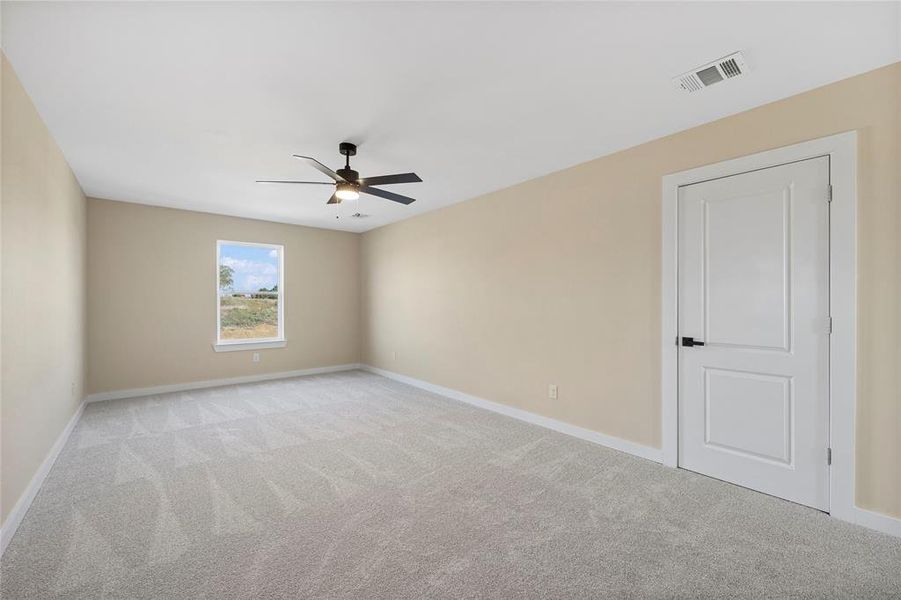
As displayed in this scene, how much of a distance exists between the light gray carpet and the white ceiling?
2616mm

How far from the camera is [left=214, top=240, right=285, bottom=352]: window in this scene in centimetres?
595

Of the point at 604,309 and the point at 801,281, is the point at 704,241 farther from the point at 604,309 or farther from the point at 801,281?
the point at 604,309

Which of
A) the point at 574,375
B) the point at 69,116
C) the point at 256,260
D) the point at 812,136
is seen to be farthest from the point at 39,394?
the point at 812,136

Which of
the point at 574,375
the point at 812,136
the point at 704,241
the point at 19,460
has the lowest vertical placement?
the point at 19,460

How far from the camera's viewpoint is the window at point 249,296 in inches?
234

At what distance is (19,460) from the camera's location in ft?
7.66

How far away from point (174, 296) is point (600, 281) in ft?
18.6

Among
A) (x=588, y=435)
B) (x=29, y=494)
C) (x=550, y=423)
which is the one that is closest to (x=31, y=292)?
(x=29, y=494)

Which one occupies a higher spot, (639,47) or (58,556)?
(639,47)

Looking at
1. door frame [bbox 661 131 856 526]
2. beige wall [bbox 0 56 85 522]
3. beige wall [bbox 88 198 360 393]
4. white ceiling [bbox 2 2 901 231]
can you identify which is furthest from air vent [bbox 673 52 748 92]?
beige wall [bbox 88 198 360 393]

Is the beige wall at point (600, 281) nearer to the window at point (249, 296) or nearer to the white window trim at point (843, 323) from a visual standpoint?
the white window trim at point (843, 323)

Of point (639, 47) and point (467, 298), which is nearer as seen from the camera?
point (639, 47)

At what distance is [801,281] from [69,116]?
5132 millimetres

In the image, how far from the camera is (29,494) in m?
2.46
